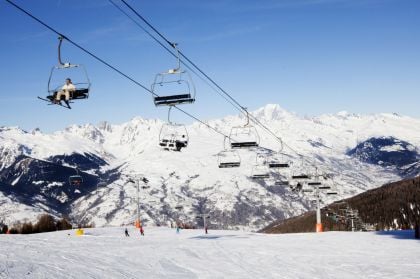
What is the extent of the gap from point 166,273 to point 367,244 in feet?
81.1

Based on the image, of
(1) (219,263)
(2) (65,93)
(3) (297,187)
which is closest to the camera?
(2) (65,93)

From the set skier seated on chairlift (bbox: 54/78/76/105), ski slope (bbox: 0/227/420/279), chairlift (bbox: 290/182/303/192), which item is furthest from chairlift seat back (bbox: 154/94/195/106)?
chairlift (bbox: 290/182/303/192)

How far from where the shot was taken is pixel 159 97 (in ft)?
70.5

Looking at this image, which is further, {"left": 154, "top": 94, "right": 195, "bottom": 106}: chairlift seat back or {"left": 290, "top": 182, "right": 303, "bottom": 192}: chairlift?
{"left": 290, "top": 182, "right": 303, "bottom": 192}: chairlift

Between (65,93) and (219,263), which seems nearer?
(65,93)

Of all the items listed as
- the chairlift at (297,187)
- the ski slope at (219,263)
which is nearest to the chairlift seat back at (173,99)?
the ski slope at (219,263)

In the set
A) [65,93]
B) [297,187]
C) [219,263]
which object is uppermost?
[65,93]

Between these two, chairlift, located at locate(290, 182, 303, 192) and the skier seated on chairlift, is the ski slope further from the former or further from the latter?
chairlift, located at locate(290, 182, 303, 192)

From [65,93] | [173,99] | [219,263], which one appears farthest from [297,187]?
[65,93]

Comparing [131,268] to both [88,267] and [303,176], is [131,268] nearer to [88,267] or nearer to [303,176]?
[88,267]

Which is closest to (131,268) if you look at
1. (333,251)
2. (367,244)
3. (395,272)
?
(395,272)

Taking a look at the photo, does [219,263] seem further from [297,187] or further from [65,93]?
[297,187]

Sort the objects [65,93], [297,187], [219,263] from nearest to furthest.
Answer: [65,93] → [219,263] → [297,187]

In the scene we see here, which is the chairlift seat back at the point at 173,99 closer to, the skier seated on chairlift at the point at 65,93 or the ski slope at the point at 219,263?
the skier seated on chairlift at the point at 65,93
